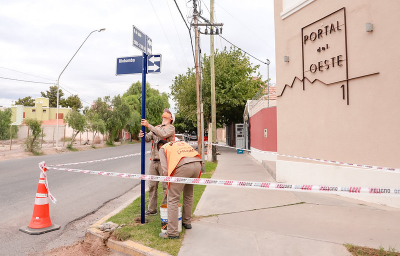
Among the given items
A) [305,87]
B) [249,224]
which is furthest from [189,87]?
[249,224]

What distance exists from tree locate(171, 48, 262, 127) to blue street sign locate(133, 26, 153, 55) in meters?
15.2

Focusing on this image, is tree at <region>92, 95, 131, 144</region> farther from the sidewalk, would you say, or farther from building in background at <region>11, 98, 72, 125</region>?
the sidewalk

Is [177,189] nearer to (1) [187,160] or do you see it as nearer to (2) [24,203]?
(1) [187,160]

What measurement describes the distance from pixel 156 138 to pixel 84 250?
1.91 metres

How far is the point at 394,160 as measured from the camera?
5.59 meters

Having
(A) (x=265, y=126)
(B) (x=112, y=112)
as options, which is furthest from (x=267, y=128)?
(B) (x=112, y=112)

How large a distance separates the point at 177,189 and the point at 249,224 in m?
1.51

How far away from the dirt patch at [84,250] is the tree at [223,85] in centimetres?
1662

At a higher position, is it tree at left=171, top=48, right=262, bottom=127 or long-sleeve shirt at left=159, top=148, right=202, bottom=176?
tree at left=171, top=48, right=262, bottom=127

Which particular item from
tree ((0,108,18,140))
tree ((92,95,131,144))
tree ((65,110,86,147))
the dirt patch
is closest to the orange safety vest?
the dirt patch

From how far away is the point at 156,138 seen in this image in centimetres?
484

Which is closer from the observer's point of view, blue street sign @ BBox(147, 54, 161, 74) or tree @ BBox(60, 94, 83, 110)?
blue street sign @ BBox(147, 54, 161, 74)

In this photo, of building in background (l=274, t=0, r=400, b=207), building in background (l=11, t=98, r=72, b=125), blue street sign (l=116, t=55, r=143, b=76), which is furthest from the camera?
building in background (l=11, t=98, r=72, b=125)

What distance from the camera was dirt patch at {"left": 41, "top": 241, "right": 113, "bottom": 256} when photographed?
3.79 meters
